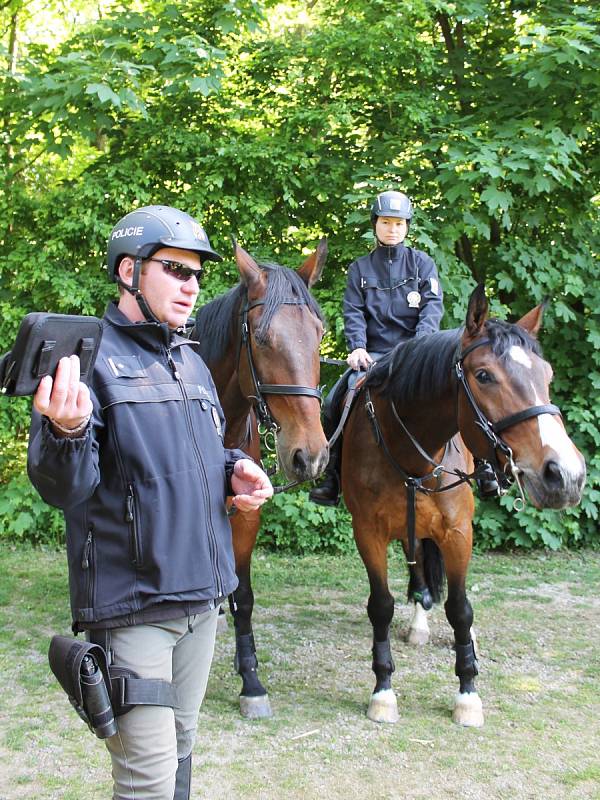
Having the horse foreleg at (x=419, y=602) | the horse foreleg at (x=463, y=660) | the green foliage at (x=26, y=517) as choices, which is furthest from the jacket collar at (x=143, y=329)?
the green foliage at (x=26, y=517)

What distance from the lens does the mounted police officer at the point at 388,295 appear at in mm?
4988

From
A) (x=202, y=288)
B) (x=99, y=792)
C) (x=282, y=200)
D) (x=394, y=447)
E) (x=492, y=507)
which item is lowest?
(x=99, y=792)

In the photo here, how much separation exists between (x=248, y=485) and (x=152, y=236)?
32.0 inches

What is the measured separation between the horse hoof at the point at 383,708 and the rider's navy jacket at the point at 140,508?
2425 mm

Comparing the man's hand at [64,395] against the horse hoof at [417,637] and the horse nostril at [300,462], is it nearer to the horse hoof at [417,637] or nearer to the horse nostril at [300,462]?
the horse nostril at [300,462]

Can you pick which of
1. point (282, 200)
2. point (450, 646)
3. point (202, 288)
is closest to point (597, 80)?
point (282, 200)

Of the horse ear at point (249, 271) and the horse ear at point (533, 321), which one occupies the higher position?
the horse ear at point (249, 271)

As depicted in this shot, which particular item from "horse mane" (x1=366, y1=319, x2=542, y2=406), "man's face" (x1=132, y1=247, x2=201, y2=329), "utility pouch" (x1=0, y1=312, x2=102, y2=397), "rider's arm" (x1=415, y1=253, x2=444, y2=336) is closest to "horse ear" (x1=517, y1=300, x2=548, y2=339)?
"horse mane" (x1=366, y1=319, x2=542, y2=406)

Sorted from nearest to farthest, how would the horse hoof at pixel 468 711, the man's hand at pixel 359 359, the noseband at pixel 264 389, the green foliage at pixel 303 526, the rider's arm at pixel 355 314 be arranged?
the noseband at pixel 264 389
the horse hoof at pixel 468 711
the man's hand at pixel 359 359
the rider's arm at pixel 355 314
the green foliage at pixel 303 526

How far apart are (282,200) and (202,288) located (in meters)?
1.38

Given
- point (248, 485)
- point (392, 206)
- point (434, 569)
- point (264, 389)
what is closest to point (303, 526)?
point (434, 569)

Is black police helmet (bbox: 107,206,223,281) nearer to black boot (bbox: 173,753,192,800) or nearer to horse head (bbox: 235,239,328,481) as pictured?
horse head (bbox: 235,239,328,481)

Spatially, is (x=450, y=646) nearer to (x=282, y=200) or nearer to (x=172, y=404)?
(x=172, y=404)

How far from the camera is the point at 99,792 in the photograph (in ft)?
11.3
